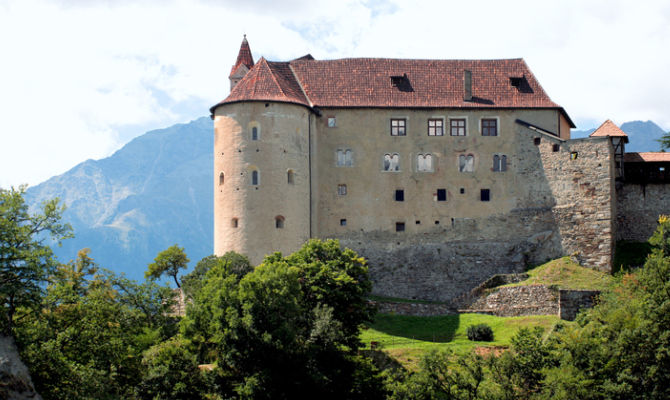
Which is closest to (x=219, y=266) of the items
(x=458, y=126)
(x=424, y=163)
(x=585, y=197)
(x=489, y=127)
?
(x=424, y=163)

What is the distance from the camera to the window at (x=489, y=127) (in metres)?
71.5

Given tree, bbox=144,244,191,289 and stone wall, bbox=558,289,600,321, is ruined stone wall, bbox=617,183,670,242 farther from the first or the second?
tree, bbox=144,244,191,289

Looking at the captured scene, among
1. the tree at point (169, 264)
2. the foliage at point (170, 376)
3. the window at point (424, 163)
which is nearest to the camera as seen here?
the foliage at point (170, 376)

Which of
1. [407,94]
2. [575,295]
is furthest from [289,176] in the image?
[575,295]

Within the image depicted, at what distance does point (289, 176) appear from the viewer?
225ft

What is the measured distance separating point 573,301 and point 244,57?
3682 centimetres

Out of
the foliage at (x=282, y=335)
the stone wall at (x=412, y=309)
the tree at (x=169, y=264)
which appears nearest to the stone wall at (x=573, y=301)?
the stone wall at (x=412, y=309)

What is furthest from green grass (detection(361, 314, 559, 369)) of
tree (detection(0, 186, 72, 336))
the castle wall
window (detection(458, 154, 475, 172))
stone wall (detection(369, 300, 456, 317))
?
tree (detection(0, 186, 72, 336))

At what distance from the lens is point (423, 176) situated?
71.0 m

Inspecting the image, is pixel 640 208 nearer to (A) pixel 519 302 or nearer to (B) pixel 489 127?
(B) pixel 489 127

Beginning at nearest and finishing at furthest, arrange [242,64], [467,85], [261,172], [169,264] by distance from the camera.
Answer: [261,172], [169,264], [467,85], [242,64]

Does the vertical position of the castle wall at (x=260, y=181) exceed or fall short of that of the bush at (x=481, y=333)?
it exceeds it

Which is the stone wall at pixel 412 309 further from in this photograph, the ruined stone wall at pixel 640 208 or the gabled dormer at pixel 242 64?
the gabled dormer at pixel 242 64

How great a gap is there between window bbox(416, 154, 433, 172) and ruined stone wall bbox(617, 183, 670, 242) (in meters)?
16.0
